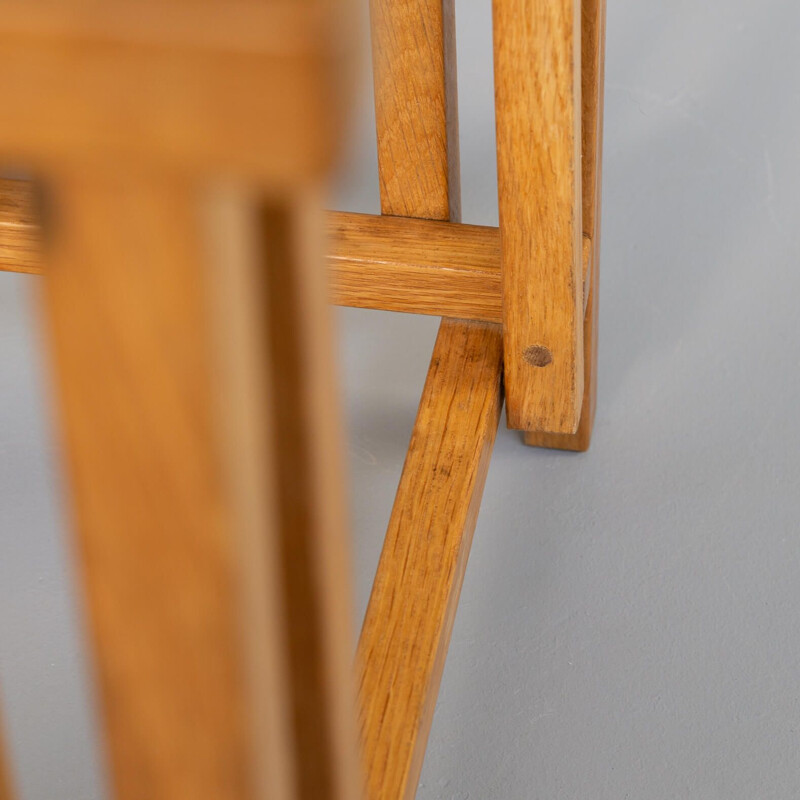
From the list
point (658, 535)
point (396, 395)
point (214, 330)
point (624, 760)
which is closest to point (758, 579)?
point (658, 535)

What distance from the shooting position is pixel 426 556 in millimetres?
1025

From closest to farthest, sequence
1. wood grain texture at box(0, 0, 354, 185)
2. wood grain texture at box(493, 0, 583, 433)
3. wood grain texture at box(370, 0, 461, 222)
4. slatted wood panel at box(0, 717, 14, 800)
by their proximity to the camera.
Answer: wood grain texture at box(0, 0, 354, 185)
slatted wood panel at box(0, 717, 14, 800)
wood grain texture at box(493, 0, 583, 433)
wood grain texture at box(370, 0, 461, 222)

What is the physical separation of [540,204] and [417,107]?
20 cm

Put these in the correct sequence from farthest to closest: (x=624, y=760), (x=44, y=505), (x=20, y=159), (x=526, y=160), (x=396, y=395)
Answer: (x=396, y=395)
(x=44, y=505)
(x=624, y=760)
(x=526, y=160)
(x=20, y=159)

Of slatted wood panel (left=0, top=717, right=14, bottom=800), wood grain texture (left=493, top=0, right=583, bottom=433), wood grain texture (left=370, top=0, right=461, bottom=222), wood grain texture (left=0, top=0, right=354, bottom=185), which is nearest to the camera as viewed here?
wood grain texture (left=0, top=0, right=354, bottom=185)

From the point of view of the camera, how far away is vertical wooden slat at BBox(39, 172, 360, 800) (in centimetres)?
29

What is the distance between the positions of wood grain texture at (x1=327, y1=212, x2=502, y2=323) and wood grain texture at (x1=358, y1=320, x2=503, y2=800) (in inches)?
1.8

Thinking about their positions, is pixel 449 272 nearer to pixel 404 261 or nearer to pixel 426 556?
pixel 404 261

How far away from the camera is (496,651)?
1224 millimetres

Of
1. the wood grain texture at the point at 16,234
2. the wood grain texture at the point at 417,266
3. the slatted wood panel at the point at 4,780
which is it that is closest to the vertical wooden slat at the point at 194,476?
the slatted wood panel at the point at 4,780

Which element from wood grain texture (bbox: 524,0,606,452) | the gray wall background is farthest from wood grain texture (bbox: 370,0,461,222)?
the gray wall background

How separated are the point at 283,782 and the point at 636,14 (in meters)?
1.87

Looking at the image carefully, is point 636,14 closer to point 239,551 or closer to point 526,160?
point 526,160

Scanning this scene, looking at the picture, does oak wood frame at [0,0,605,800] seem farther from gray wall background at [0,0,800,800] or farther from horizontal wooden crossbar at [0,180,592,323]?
gray wall background at [0,0,800,800]
